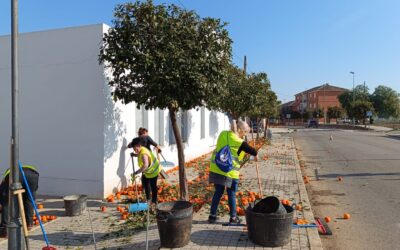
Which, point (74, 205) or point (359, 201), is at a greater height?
point (74, 205)

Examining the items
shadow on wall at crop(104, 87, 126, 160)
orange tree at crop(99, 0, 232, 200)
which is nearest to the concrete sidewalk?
shadow on wall at crop(104, 87, 126, 160)

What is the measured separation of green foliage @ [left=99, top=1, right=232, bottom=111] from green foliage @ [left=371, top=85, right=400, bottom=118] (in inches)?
3321

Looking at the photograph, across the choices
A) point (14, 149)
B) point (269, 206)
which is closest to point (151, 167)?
point (269, 206)

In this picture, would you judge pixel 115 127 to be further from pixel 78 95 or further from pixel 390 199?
pixel 390 199

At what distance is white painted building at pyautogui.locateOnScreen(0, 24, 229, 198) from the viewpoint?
8406 millimetres

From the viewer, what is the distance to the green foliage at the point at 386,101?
81188 millimetres

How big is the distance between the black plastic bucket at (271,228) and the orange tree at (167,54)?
2.62m

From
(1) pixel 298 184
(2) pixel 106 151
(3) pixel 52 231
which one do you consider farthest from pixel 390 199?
(3) pixel 52 231

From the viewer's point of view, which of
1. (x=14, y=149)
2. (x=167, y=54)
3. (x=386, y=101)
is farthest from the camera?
(x=386, y=101)

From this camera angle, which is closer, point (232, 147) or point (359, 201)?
point (232, 147)

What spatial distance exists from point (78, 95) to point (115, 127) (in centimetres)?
111

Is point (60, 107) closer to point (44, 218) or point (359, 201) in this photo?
point (44, 218)

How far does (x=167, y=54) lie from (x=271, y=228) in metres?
3.45

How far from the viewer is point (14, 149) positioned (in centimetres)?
438
